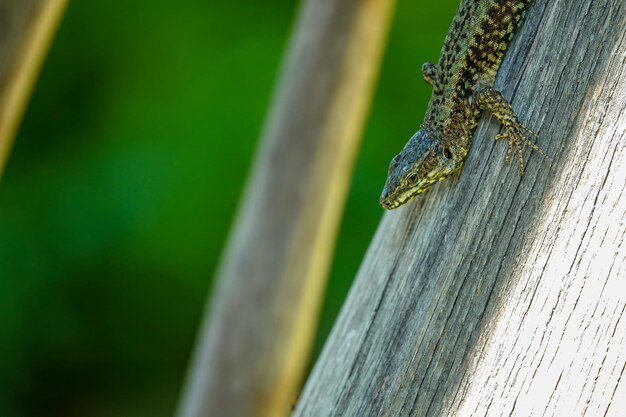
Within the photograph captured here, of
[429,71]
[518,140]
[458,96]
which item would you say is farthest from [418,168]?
[518,140]

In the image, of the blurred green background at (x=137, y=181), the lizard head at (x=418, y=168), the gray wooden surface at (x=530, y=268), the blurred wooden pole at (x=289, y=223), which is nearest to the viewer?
the gray wooden surface at (x=530, y=268)

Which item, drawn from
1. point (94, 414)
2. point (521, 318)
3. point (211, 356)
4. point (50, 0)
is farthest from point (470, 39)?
point (94, 414)

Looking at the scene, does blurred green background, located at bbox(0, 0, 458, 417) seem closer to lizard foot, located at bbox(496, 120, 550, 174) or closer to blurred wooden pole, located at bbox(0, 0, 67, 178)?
blurred wooden pole, located at bbox(0, 0, 67, 178)

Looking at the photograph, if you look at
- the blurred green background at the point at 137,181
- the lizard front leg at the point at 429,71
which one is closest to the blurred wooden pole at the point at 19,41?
the lizard front leg at the point at 429,71

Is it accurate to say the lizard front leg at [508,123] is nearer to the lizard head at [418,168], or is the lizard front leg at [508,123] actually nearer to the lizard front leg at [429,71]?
the lizard head at [418,168]

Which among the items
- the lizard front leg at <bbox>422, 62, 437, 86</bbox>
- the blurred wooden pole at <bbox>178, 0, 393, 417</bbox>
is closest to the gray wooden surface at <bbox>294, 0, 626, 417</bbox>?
the lizard front leg at <bbox>422, 62, 437, 86</bbox>

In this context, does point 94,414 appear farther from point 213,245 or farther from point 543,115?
point 543,115
